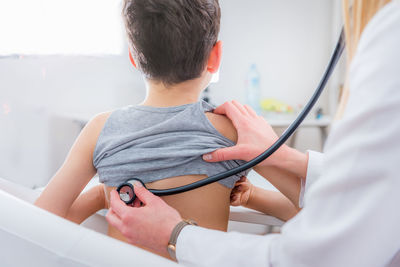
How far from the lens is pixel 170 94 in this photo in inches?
36.2

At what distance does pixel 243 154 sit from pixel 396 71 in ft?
1.55

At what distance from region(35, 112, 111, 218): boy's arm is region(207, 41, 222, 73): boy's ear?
0.31m

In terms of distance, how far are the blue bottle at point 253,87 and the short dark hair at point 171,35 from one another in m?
2.02

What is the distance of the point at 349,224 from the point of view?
408mm

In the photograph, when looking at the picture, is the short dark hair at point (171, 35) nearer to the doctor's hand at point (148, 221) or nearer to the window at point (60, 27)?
the doctor's hand at point (148, 221)

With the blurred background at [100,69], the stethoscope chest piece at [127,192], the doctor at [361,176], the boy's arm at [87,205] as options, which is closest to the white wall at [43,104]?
the blurred background at [100,69]

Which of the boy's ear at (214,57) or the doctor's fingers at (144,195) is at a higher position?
the boy's ear at (214,57)

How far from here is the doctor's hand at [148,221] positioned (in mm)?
657

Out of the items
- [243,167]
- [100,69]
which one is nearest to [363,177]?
[243,167]

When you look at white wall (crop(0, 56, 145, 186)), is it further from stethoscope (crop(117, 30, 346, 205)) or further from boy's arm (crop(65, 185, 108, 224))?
stethoscope (crop(117, 30, 346, 205))

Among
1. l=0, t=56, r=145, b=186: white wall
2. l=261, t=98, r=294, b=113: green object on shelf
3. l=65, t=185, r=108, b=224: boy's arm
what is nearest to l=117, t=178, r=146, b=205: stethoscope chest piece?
l=65, t=185, r=108, b=224: boy's arm

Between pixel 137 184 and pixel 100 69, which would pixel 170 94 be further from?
pixel 100 69

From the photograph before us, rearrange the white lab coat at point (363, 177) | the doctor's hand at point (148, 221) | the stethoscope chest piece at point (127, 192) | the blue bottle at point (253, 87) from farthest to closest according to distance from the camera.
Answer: the blue bottle at point (253, 87), the stethoscope chest piece at point (127, 192), the doctor's hand at point (148, 221), the white lab coat at point (363, 177)

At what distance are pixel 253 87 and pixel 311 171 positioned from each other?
6.75 feet
